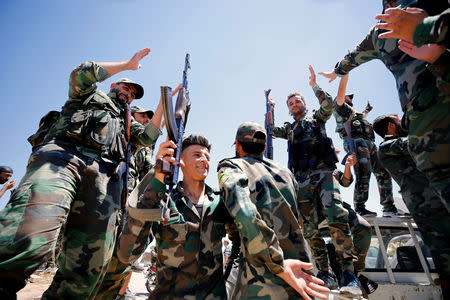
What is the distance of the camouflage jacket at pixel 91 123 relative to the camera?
7.82 feet

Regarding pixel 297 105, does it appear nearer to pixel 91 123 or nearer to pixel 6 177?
pixel 91 123

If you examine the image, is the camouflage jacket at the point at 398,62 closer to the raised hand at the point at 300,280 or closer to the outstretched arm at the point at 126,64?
the raised hand at the point at 300,280

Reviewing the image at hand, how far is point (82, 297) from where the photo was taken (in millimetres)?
2104

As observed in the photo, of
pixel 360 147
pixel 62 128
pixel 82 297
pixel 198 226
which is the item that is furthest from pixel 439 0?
pixel 360 147

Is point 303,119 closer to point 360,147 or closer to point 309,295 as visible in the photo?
point 360,147

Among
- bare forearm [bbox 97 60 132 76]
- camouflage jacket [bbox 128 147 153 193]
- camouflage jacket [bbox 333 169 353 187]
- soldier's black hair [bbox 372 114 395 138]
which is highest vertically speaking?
bare forearm [bbox 97 60 132 76]

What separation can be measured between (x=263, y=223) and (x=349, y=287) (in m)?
2.12

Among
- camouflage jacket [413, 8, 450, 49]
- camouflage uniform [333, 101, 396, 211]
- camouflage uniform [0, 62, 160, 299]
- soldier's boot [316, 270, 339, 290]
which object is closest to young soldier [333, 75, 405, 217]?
camouflage uniform [333, 101, 396, 211]

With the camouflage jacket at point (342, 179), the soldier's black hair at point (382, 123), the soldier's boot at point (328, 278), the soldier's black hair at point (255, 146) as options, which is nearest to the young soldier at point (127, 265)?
the soldier's black hair at point (255, 146)

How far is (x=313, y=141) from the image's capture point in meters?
4.21

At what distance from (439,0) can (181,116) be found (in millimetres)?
2251

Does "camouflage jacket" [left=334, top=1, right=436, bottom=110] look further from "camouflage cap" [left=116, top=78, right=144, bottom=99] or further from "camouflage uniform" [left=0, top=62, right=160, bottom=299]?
"camouflage cap" [left=116, top=78, right=144, bottom=99]

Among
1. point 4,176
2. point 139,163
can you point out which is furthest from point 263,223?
point 4,176

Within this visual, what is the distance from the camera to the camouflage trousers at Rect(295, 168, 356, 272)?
3.37 m
